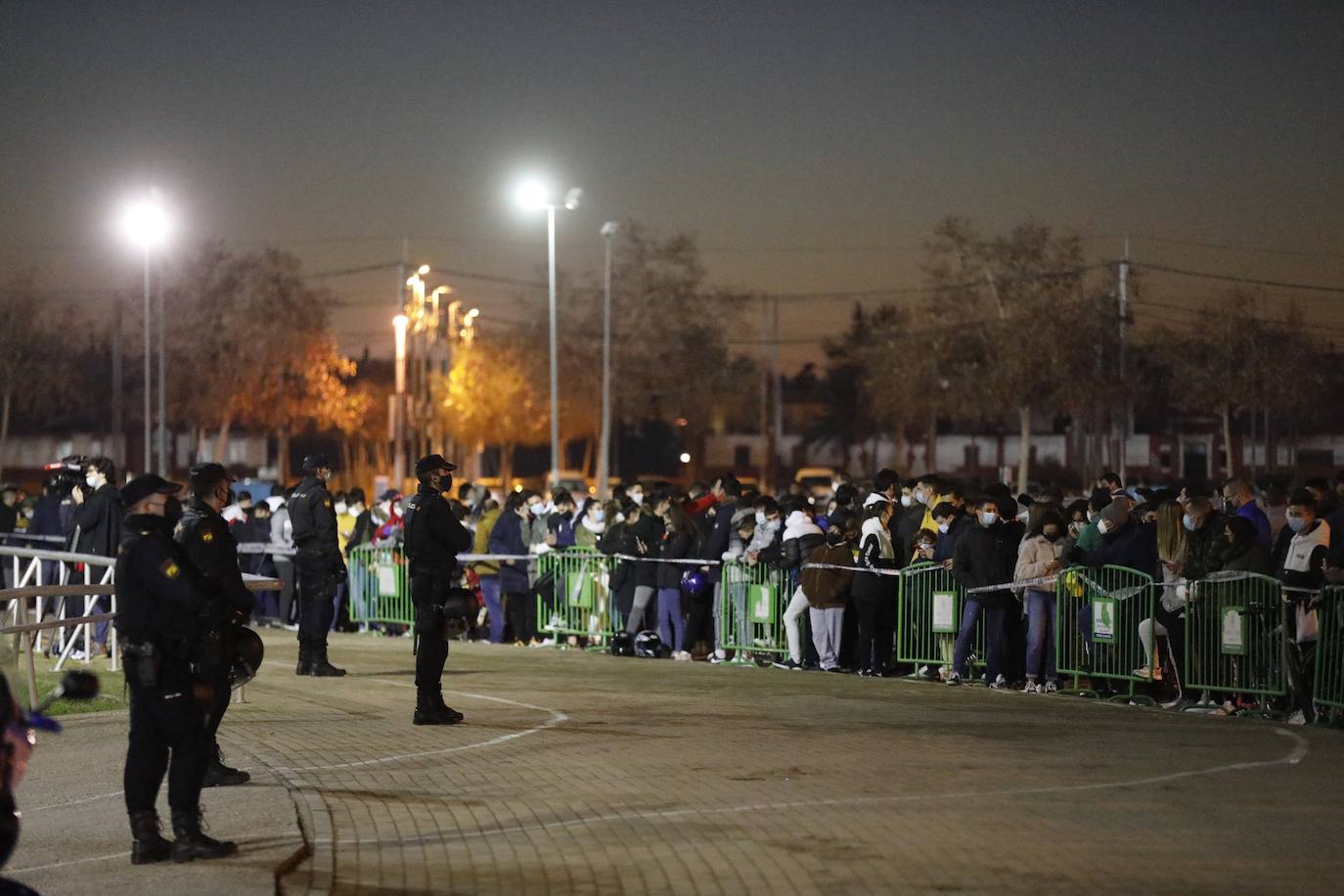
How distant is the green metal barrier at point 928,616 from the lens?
17641 mm

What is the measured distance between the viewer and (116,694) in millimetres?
16219

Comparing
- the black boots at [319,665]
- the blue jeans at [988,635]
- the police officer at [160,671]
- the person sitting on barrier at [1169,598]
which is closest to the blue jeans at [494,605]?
the black boots at [319,665]

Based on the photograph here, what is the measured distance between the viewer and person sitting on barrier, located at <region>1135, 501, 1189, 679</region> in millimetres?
15375

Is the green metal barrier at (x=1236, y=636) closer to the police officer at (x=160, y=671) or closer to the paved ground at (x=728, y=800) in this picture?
the paved ground at (x=728, y=800)

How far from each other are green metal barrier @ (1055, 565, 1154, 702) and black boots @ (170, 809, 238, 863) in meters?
9.05

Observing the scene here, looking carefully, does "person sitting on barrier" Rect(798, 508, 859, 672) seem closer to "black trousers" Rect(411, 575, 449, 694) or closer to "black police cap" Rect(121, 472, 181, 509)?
"black trousers" Rect(411, 575, 449, 694)

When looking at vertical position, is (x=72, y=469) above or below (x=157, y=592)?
above

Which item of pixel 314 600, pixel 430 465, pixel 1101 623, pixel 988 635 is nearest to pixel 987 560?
pixel 988 635

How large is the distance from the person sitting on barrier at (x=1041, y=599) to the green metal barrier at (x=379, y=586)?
405 inches

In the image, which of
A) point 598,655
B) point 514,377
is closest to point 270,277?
point 514,377

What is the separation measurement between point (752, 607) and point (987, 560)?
3.60m

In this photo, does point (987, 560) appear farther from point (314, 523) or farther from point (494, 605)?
point (494, 605)

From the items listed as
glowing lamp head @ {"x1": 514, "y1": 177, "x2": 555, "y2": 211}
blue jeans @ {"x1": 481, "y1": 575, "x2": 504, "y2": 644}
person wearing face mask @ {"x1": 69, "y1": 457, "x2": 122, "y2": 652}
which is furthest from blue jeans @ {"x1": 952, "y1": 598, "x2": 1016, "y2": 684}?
glowing lamp head @ {"x1": 514, "y1": 177, "x2": 555, "y2": 211}

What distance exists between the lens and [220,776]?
11219 mm
